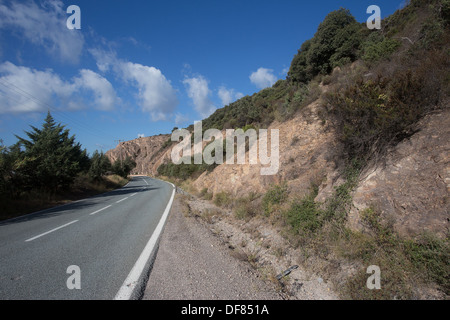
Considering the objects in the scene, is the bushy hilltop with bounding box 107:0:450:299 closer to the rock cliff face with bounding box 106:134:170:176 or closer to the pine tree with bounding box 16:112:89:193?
the pine tree with bounding box 16:112:89:193

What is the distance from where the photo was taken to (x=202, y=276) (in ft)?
10.5

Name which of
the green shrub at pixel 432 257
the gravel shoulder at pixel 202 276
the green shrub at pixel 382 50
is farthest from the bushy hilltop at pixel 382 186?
the gravel shoulder at pixel 202 276

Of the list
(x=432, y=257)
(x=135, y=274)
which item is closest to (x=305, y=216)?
(x=432, y=257)

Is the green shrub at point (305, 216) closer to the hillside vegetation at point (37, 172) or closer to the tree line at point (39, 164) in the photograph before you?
the hillside vegetation at point (37, 172)

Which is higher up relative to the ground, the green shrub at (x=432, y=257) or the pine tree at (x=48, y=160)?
the pine tree at (x=48, y=160)

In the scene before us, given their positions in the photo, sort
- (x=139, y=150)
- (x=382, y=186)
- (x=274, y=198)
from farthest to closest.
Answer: (x=139, y=150) < (x=274, y=198) < (x=382, y=186)

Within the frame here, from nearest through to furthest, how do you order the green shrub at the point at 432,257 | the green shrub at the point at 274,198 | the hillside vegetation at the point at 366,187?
the green shrub at the point at 432,257
the hillside vegetation at the point at 366,187
the green shrub at the point at 274,198

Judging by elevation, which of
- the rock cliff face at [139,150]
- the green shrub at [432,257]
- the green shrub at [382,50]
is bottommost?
the green shrub at [432,257]

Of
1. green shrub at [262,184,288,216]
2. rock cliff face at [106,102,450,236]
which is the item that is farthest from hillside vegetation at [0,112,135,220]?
rock cliff face at [106,102,450,236]

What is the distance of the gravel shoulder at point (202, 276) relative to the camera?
2750 millimetres

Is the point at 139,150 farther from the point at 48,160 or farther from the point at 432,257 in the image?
the point at 432,257
